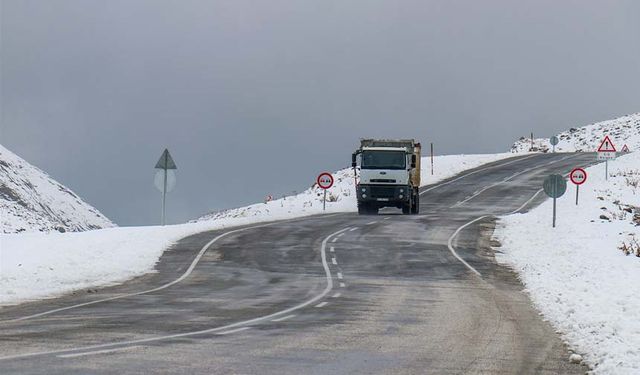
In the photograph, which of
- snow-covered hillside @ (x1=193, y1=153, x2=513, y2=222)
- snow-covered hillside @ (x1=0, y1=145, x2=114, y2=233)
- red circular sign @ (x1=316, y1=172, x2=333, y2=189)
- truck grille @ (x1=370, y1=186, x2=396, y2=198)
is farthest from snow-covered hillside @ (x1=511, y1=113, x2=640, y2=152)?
truck grille @ (x1=370, y1=186, x2=396, y2=198)

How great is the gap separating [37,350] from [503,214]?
3628 centimetres

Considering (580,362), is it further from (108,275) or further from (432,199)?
(432,199)

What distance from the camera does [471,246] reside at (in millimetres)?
32031

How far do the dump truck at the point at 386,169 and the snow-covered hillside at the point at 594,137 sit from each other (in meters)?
55.0

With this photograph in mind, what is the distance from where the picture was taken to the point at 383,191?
42719 millimetres

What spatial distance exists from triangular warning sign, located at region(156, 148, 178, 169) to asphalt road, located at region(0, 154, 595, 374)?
2731 mm

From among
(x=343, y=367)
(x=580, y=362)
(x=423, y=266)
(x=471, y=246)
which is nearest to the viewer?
(x=343, y=367)

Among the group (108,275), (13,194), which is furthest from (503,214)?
(13,194)

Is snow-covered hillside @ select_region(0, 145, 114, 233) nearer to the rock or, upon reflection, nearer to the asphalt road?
the asphalt road

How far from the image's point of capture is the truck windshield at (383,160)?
137 ft

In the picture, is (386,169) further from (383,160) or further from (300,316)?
(300,316)

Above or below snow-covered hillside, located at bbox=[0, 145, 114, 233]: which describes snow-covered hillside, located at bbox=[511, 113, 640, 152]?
above

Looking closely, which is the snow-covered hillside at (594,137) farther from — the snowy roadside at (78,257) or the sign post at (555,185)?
the snowy roadside at (78,257)

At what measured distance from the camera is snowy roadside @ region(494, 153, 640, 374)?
1309 centimetres
